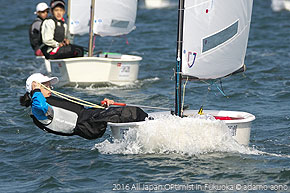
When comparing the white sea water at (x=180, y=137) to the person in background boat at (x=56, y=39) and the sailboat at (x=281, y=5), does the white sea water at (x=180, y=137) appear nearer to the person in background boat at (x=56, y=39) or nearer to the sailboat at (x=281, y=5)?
the person in background boat at (x=56, y=39)

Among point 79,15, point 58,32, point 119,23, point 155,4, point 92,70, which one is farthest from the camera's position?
point 155,4

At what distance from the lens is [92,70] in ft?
35.2

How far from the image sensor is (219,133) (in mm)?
6355

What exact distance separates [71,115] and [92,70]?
4.11 meters

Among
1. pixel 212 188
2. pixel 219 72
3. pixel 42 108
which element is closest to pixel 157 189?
pixel 212 188

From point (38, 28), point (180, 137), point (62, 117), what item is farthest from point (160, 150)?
point (38, 28)

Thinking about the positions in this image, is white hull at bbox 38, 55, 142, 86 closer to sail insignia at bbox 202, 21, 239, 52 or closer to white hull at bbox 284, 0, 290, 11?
sail insignia at bbox 202, 21, 239, 52

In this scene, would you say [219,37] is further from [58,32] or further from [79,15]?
[79,15]

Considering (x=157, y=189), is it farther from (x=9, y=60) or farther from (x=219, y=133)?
(x=9, y=60)

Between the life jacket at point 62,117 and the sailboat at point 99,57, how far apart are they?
12.8ft

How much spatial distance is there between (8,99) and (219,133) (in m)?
4.84

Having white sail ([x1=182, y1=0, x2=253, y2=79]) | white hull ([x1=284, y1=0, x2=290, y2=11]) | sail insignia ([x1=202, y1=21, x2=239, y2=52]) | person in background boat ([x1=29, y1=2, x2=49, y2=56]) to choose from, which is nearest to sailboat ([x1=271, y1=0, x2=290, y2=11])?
white hull ([x1=284, y1=0, x2=290, y2=11])

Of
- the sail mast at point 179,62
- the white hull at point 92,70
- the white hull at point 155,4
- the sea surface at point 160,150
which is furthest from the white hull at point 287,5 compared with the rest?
the sail mast at point 179,62

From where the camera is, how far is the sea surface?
5.89 m
